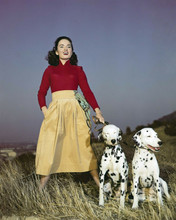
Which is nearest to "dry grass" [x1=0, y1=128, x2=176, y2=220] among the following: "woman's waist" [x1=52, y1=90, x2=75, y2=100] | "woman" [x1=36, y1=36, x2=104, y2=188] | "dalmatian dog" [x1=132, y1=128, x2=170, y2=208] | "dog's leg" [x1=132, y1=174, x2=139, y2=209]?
"dog's leg" [x1=132, y1=174, x2=139, y2=209]

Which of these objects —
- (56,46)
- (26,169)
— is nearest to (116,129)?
(56,46)

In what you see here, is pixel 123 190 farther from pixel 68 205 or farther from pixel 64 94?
pixel 64 94

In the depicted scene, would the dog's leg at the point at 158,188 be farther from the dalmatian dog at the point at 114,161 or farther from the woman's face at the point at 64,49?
the woman's face at the point at 64,49

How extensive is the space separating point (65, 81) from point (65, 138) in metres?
0.89

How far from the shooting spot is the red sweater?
4.83 metres

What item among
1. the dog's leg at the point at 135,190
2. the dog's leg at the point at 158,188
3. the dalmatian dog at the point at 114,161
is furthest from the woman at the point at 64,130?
the dog's leg at the point at 158,188

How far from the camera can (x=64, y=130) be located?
4.79m

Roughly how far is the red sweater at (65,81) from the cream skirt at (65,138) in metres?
0.13

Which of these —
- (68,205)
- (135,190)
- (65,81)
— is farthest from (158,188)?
(65,81)

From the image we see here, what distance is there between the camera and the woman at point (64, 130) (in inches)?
185

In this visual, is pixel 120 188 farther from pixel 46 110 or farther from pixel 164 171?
pixel 164 171

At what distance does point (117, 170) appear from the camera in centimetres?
397

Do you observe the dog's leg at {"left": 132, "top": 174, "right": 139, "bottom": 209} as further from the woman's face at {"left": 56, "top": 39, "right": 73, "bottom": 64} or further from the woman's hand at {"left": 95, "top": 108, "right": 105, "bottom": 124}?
the woman's face at {"left": 56, "top": 39, "right": 73, "bottom": 64}

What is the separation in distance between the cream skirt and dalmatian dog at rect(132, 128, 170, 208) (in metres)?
1.06
